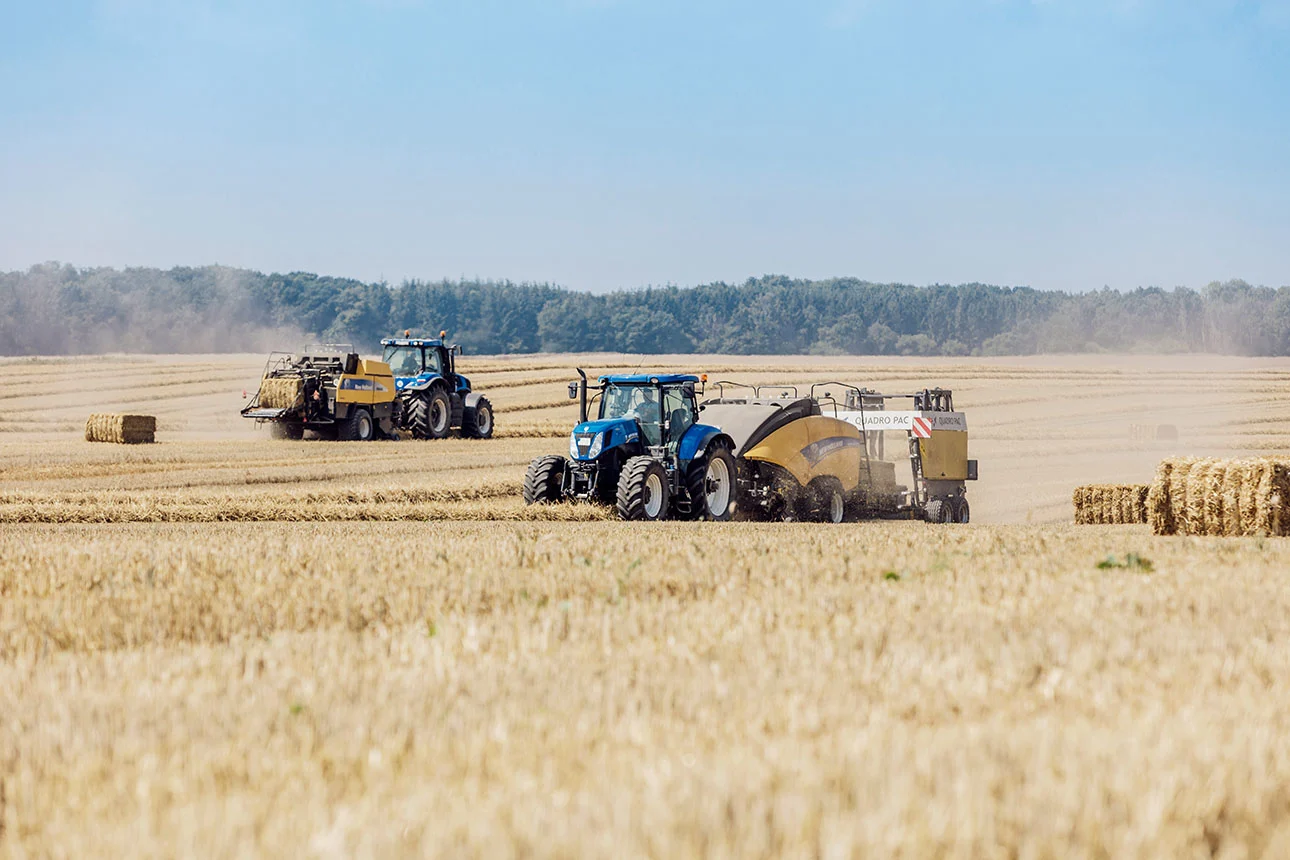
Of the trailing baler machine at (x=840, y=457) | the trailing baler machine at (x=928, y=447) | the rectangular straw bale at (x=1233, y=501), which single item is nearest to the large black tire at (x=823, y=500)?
the trailing baler machine at (x=840, y=457)

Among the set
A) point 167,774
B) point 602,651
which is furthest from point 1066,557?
point 167,774

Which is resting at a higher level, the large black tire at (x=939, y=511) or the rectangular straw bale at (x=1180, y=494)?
the rectangular straw bale at (x=1180, y=494)

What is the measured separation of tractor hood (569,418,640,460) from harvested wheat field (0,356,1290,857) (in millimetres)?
6674

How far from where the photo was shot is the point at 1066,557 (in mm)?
8430

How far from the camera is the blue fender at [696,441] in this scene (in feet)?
56.1

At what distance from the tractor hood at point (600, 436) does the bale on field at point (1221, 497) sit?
21.5ft

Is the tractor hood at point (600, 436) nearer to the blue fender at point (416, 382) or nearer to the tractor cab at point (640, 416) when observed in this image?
the tractor cab at point (640, 416)

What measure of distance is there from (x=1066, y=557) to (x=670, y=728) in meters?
5.53

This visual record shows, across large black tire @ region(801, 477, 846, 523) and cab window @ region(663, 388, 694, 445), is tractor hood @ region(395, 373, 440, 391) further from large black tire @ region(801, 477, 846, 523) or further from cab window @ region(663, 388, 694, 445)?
cab window @ region(663, 388, 694, 445)

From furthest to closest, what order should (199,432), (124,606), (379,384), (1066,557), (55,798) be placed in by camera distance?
(199,432) → (379,384) → (1066,557) → (124,606) → (55,798)

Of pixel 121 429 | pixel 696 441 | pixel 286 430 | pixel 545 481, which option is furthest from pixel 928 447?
pixel 121 429

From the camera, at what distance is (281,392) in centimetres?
3155

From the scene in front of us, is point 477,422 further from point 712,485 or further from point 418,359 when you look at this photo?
point 712,485

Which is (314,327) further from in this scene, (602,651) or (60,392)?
(602,651)
